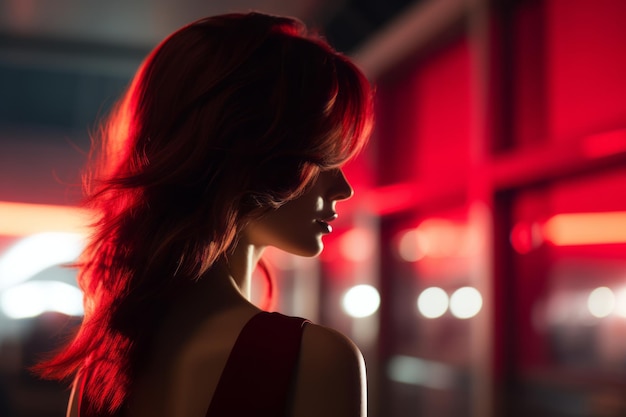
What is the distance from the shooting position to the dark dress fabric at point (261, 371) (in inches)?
27.6

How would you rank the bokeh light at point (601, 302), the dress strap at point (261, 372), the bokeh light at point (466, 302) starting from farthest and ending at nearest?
the bokeh light at point (466, 302) → the bokeh light at point (601, 302) → the dress strap at point (261, 372)

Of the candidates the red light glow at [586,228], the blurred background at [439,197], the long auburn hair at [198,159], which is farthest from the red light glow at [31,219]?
the long auburn hair at [198,159]

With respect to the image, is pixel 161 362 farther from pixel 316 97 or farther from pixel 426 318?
pixel 426 318

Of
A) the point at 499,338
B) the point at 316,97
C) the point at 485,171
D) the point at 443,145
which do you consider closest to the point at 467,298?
the point at 499,338

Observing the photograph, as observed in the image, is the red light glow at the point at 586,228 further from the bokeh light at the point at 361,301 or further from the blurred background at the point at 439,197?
the bokeh light at the point at 361,301

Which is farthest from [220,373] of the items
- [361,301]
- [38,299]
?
[38,299]

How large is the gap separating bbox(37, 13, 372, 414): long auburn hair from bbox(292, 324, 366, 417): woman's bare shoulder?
0.15 m

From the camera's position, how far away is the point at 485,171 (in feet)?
11.6

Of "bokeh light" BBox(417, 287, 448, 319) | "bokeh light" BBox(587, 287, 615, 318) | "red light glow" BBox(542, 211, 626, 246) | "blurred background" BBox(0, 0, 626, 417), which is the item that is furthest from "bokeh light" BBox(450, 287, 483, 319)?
"bokeh light" BBox(587, 287, 615, 318)

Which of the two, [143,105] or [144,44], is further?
[144,44]

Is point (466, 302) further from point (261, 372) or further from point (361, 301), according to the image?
point (261, 372)

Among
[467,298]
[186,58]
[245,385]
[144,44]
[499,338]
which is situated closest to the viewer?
[245,385]

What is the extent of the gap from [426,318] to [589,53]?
2025 millimetres

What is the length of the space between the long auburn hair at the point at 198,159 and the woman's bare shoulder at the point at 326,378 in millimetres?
152
